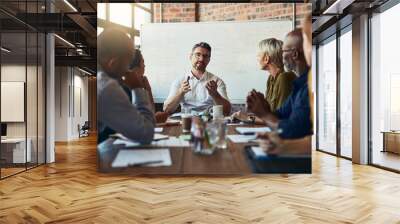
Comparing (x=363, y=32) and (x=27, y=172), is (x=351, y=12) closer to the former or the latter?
(x=363, y=32)

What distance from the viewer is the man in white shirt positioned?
4.04 metres

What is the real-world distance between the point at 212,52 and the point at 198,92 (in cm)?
46

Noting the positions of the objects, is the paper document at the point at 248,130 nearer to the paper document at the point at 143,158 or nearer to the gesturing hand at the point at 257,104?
the gesturing hand at the point at 257,104

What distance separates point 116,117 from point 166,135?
21.8 inches

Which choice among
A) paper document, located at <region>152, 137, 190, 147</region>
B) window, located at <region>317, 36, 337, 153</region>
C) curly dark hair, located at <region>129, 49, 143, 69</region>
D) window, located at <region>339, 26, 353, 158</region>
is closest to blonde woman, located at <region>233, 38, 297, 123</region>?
paper document, located at <region>152, 137, 190, 147</region>

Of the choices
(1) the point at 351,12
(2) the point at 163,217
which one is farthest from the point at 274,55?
(1) the point at 351,12

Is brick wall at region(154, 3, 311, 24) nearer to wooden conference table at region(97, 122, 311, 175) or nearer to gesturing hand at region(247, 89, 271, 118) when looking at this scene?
gesturing hand at region(247, 89, 271, 118)

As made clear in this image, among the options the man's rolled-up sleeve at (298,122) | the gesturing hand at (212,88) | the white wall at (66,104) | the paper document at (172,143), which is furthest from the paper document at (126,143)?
the white wall at (66,104)

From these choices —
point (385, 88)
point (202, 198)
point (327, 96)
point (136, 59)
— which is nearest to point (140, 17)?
point (136, 59)

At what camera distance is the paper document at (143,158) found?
3926 millimetres

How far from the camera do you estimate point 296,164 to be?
3.92 meters

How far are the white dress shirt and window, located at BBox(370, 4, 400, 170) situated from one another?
3868 mm

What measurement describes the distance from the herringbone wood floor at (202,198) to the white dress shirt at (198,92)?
44.2 inches

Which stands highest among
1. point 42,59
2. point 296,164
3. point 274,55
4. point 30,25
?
point 30,25
